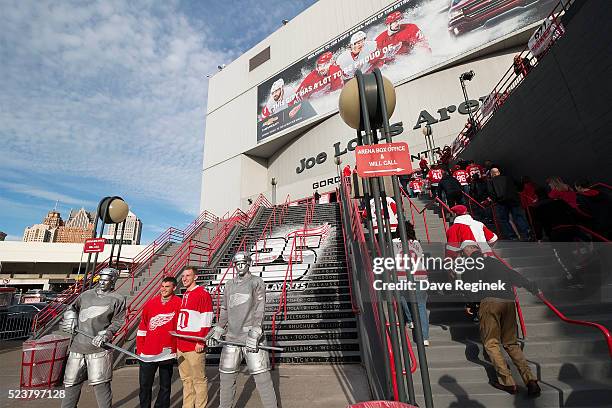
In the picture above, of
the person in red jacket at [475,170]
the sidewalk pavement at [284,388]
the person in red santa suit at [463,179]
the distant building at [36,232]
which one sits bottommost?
the sidewalk pavement at [284,388]

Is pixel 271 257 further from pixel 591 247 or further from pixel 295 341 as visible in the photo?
pixel 591 247

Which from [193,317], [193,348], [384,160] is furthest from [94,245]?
[384,160]

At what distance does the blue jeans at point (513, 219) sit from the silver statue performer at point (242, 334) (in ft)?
20.4

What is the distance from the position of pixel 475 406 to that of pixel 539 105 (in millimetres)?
7854

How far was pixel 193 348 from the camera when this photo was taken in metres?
3.62

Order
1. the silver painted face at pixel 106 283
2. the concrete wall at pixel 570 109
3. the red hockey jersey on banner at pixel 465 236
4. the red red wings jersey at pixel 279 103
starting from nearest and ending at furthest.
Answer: the silver painted face at pixel 106 283
the red hockey jersey on banner at pixel 465 236
the concrete wall at pixel 570 109
the red red wings jersey at pixel 279 103

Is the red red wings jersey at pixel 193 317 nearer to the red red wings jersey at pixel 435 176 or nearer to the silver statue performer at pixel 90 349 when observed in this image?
the silver statue performer at pixel 90 349

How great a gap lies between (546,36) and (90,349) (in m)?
11.6

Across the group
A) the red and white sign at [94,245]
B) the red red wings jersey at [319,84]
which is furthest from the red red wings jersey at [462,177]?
the red red wings jersey at [319,84]

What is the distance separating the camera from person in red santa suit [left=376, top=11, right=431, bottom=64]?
21.2 meters

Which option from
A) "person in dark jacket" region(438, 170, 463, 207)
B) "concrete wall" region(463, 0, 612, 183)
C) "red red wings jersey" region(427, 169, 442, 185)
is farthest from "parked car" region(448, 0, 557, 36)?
"person in dark jacket" region(438, 170, 463, 207)

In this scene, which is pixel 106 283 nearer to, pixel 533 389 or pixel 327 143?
pixel 533 389

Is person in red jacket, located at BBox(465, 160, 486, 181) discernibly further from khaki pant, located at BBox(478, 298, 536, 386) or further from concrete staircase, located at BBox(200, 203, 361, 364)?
khaki pant, located at BBox(478, 298, 536, 386)

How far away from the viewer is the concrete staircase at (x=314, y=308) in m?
5.78
